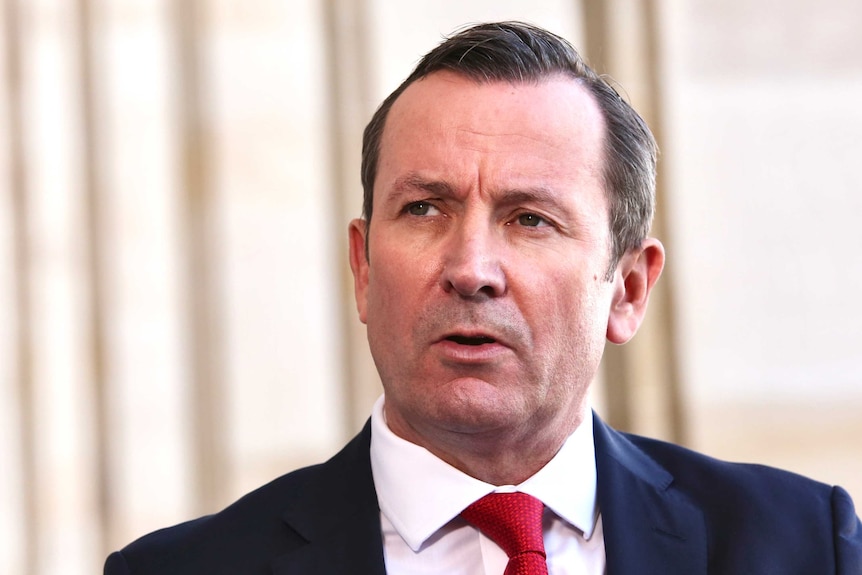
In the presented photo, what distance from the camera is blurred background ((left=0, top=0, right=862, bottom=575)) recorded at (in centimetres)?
384

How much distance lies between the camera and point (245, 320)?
3926 millimetres

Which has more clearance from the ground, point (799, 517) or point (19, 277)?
point (19, 277)

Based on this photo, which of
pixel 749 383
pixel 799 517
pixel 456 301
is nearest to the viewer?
pixel 456 301

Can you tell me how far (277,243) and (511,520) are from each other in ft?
7.38

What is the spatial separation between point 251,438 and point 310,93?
46.3 inches

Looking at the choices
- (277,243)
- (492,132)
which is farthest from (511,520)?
(277,243)

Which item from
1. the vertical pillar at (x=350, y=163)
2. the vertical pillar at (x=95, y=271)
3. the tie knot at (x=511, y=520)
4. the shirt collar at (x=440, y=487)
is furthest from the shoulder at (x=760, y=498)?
the vertical pillar at (x=95, y=271)

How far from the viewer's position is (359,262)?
2.16 m

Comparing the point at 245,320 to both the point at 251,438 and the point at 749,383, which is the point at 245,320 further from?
the point at 749,383

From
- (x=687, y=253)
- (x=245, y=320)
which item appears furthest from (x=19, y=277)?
(x=687, y=253)

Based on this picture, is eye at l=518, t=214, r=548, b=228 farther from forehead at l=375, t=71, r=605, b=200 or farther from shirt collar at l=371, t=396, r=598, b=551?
shirt collar at l=371, t=396, r=598, b=551

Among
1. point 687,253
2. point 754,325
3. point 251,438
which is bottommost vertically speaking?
point 251,438

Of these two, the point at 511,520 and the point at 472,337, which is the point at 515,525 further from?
the point at 472,337

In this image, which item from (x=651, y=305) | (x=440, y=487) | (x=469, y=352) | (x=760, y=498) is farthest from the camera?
(x=651, y=305)
